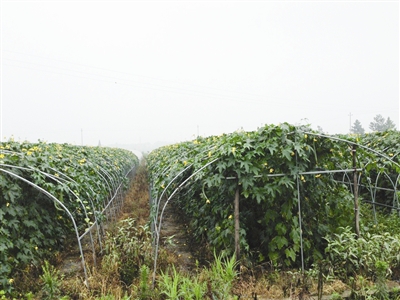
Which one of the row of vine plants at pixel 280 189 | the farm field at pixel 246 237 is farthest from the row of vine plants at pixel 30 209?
the row of vine plants at pixel 280 189

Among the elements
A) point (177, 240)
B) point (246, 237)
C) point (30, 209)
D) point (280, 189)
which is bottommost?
point (177, 240)

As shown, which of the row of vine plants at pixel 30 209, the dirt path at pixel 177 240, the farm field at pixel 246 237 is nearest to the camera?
the farm field at pixel 246 237

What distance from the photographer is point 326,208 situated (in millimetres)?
4992

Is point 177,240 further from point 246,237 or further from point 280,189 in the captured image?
point 280,189

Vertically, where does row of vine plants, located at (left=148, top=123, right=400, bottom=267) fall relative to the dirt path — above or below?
above

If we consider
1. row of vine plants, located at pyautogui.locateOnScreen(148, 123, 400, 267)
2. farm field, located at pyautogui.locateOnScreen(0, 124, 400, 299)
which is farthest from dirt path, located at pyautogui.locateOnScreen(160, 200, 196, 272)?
row of vine plants, located at pyautogui.locateOnScreen(148, 123, 400, 267)

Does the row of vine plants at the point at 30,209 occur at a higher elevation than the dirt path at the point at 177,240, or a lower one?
higher

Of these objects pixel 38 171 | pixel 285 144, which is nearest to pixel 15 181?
pixel 38 171

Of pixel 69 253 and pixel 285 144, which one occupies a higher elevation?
pixel 285 144

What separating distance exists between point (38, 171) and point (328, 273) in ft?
14.4

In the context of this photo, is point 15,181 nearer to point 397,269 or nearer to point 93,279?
point 93,279

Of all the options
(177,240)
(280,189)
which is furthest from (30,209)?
(280,189)

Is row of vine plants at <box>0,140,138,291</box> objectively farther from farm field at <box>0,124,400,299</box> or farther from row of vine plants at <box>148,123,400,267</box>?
row of vine plants at <box>148,123,400,267</box>

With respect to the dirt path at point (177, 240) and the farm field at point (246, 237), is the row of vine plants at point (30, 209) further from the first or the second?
the dirt path at point (177, 240)
